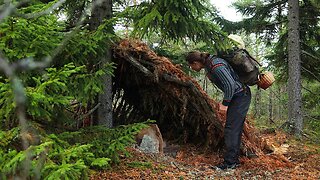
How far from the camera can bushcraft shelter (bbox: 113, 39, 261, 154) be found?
605 centimetres

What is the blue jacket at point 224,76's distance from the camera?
207 inches

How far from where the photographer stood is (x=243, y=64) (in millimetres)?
5629

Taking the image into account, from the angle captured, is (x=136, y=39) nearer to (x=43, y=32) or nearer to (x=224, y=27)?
(x=43, y=32)

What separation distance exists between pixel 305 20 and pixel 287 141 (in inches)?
209

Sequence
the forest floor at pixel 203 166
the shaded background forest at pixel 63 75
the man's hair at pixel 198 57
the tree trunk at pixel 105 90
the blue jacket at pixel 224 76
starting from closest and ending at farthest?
the shaded background forest at pixel 63 75 < the forest floor at pixel 203 166 < the blue jacket at pixel 224 76 < the tree trunk at pixel 105 90 < the man's hair at pixel 198 57

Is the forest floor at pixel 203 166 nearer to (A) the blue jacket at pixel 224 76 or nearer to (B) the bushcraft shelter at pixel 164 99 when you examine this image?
(B) the bushcraft shelter at pixel 164 99

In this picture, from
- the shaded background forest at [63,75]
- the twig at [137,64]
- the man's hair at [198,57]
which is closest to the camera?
the shaded background forest at [63,75]

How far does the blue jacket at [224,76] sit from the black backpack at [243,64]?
0.52 feet

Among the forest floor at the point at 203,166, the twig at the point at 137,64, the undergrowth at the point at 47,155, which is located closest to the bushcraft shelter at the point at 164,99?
the twig at the point at 137,64

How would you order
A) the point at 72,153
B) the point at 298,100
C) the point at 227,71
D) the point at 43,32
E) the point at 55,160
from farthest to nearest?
the point at 298,100, the point at 227,71, the point at 43,32, the point at 55,160, the point at 72,153

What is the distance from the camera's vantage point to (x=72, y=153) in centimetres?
288

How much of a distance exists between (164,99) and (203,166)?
169 centimetres

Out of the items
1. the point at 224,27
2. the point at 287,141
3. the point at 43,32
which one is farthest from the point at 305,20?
the point at 43,32

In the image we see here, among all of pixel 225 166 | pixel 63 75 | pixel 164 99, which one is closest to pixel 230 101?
pixel 225 166
